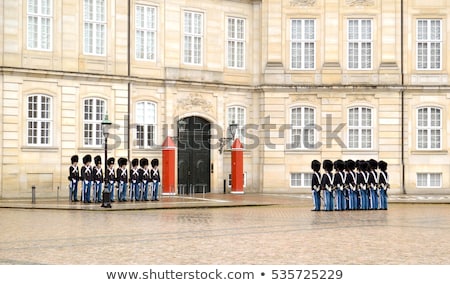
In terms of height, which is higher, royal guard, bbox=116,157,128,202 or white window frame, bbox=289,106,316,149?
white window frame, bbox=289,106,316,149

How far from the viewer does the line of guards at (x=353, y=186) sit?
3023 centimetres

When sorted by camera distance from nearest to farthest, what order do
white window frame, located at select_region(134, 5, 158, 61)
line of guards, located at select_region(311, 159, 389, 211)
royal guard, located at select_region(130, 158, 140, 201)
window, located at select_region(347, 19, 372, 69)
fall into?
line of guards, located at select_region(311, 159, 389, 211), royal guard, located at select_region(130, 158, 140, 201), white window frame, located at select_region(134, 5, 158, 61), window, located at select_region(347, 19, 372, 69)

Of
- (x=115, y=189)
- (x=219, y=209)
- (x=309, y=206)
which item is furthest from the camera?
(x=115, y=189)

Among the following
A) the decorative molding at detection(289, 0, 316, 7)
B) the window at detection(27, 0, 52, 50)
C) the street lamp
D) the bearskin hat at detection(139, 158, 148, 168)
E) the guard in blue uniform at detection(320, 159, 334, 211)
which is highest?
the decorative molding at detection(289, 0, 316, 7)

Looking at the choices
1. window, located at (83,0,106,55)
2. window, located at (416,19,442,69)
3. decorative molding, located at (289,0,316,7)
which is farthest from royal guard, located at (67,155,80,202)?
window, located at (416,19,442,69)

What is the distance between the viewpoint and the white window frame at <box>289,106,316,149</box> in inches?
1630

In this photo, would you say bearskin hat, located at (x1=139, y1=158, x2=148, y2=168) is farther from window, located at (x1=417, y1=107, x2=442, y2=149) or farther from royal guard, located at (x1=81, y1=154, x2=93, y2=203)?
window, located at (x1=417, y1=107, x2=442, y2=149)

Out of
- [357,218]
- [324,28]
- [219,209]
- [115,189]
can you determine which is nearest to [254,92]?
[324,28]

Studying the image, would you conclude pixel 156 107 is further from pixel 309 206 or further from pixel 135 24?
pixel 309 206

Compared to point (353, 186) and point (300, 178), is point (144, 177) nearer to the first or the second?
point (353, 186)

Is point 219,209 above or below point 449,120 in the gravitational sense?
below

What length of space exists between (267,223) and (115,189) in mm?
14357

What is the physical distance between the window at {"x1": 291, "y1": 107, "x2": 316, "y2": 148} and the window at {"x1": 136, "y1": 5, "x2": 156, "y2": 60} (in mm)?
6800

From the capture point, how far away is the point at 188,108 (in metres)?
39.9
